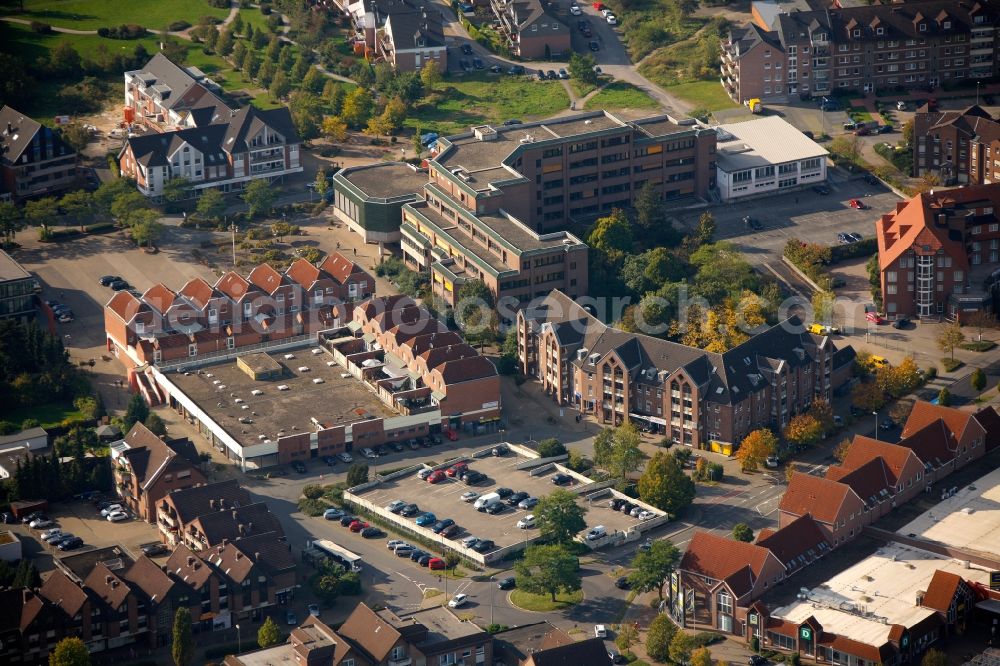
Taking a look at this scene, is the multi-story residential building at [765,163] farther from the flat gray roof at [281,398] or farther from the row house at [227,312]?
the flat gray roof at [281,398]

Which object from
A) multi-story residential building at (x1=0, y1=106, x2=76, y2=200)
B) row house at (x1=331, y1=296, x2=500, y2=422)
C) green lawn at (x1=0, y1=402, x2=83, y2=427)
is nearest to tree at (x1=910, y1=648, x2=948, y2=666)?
row house at (x1=331, y1=296, x2=500, y2=422)

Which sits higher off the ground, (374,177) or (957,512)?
(374,177)

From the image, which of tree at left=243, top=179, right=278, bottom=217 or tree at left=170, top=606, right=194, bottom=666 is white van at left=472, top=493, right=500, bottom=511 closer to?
tree at left=170, top=606, right=194, bottom=666

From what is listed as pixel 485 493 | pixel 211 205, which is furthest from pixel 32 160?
pixel 485 493

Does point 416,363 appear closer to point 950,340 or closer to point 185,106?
point 950,340

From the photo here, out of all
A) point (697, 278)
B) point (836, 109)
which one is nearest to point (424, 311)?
point (697, 278)

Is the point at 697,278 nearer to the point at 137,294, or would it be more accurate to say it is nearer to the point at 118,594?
the point at 137,294
